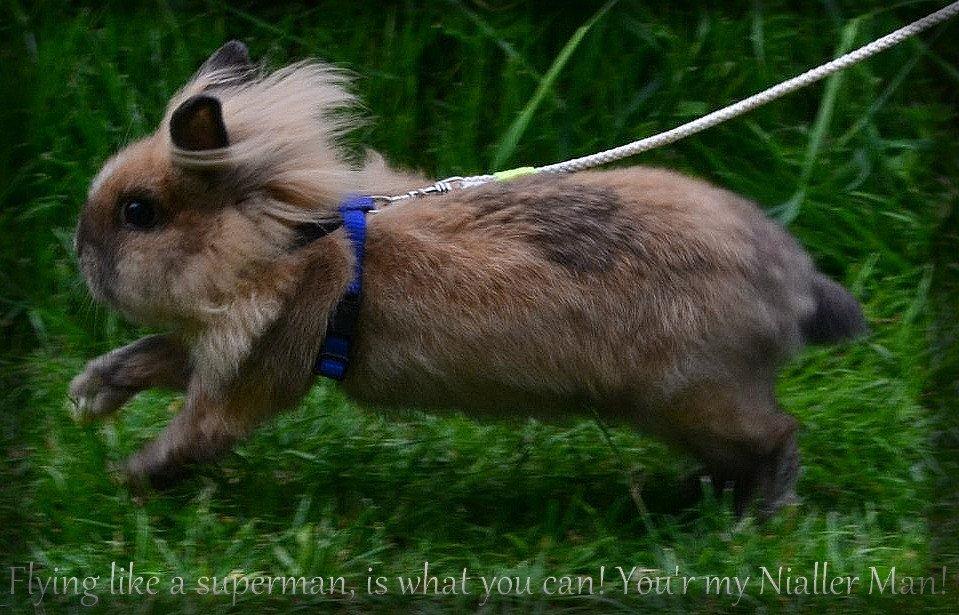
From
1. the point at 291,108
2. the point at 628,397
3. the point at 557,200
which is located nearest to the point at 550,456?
the point at 628,397

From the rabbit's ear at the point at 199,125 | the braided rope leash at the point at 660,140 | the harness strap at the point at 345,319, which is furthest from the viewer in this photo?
the braided rope leash at the point at 660,140

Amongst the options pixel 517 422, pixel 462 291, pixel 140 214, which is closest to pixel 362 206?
pixel 462 291

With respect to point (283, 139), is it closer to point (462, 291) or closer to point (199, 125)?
point (199, 125)

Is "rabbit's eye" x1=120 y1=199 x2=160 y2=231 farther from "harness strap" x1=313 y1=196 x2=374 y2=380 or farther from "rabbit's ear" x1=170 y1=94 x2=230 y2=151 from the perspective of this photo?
"harness strap" x1=313 y1=196 x2=374 y2=380

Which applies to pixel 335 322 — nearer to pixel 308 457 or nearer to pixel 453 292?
pixel 453 292

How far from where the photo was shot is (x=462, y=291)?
3.32 meters

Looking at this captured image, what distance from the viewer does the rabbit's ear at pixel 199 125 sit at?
3.25 metres

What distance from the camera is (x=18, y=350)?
177 inches

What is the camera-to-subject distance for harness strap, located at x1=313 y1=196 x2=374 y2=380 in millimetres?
3354

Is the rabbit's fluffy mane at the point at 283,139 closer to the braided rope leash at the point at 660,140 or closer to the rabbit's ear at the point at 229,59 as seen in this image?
the rabbit's ear at the point at 229,59

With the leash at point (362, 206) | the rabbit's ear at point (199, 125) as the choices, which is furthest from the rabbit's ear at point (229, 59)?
the leash at point (362, 206)

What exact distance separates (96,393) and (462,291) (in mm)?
1100

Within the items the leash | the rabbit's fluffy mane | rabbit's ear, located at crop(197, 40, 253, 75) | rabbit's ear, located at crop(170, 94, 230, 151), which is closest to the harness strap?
the leash

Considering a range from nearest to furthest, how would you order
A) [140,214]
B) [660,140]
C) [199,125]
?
[199,125]
[140,214]
[660,140]
